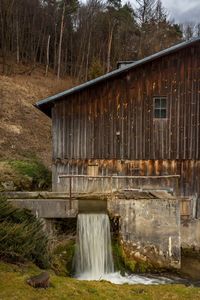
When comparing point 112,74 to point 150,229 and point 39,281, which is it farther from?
point 39,281

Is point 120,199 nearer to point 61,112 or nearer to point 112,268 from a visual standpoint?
point 112,268

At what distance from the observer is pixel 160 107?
15.7m

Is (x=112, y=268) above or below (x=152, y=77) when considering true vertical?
below

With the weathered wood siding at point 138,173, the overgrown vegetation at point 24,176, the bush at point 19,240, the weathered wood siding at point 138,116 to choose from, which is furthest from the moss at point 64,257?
the overgrown vegetation at point 24,176

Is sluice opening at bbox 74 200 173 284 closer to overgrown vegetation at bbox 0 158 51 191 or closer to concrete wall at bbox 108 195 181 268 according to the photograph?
concrete wall at bbox 108 195 181 268

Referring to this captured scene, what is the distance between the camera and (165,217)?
44.0 ft

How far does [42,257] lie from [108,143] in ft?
21.7

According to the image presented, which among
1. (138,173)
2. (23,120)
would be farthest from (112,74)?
(23,120)

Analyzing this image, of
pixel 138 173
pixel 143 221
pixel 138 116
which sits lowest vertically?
pixel 143 221

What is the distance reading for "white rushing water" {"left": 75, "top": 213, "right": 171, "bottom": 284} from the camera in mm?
12695

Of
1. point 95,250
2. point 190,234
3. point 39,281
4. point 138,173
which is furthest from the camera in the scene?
point 138,173

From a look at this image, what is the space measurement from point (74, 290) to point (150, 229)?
17.4 ft

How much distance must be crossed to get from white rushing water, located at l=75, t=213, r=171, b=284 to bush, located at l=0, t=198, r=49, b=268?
2135 millimetres

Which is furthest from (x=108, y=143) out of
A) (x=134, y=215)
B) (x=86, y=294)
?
(x=86, y=294)
